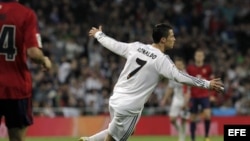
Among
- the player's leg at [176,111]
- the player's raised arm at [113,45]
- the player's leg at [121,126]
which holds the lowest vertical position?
the player's leg at [176,111]

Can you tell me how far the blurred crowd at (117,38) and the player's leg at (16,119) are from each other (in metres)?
13.9

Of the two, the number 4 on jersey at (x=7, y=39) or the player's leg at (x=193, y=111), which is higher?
the number 4 on jersey at (x=7, y=39)

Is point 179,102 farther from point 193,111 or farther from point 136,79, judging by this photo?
point 136,79

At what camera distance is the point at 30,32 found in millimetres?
8320

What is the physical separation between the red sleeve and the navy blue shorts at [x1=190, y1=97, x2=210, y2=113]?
10.5m

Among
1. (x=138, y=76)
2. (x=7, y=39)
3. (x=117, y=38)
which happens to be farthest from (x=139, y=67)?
(x=117, y=38)

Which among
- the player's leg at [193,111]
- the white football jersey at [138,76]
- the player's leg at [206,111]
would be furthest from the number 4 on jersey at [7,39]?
the player's leg at [193,111]

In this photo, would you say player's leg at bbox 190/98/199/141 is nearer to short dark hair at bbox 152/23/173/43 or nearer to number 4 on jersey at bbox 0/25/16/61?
short dark hair at bbox 152/23/173/43

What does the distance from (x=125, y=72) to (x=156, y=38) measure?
634mm

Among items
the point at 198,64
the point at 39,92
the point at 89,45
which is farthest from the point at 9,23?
the point at 89,45

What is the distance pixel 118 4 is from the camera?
91.5ft

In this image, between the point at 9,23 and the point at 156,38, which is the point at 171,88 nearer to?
the point at 156,38

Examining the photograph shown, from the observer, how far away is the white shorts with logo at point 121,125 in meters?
9.88

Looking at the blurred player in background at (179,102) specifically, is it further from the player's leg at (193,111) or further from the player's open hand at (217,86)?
the player's open hand at (217,86)
